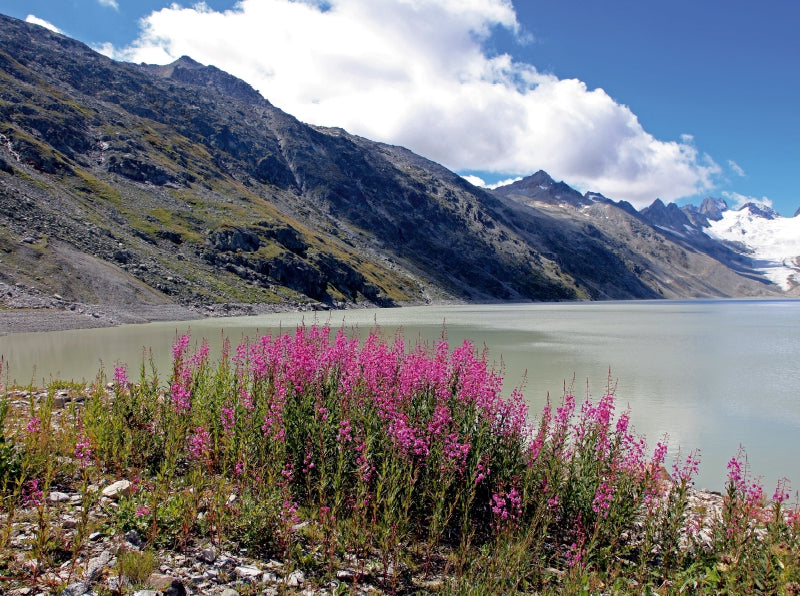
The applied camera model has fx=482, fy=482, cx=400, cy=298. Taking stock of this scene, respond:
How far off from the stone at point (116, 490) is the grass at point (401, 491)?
0.27 metres

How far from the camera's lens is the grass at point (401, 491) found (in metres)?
6.64

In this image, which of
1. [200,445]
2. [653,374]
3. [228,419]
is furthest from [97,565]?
[653,374]

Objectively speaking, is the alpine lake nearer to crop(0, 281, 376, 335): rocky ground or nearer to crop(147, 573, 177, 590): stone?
crop(0, 281, 376, 335): rocky ground

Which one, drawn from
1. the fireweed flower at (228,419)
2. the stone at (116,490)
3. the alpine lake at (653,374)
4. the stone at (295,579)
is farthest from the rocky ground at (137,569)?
the alpine lake at (653,374)

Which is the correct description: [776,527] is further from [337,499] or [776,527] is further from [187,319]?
[187,319]

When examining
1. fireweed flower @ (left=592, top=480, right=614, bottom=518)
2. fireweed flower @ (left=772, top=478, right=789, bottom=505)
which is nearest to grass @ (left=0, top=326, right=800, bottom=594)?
fireweed flower @ (left=592, top=480, right=614, bottom=518)

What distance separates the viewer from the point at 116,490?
7.70 metres

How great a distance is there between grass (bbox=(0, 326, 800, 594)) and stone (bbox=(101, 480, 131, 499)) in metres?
0.27

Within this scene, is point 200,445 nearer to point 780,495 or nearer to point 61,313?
point 780,495

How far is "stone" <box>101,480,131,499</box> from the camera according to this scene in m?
7.61

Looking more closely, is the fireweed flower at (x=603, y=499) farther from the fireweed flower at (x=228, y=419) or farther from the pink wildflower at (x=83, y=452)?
the pink wildflower at (x=83, y=452)

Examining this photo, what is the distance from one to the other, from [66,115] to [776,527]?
181 m

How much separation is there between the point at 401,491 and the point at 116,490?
14.9 feet

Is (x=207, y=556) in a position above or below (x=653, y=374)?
above
